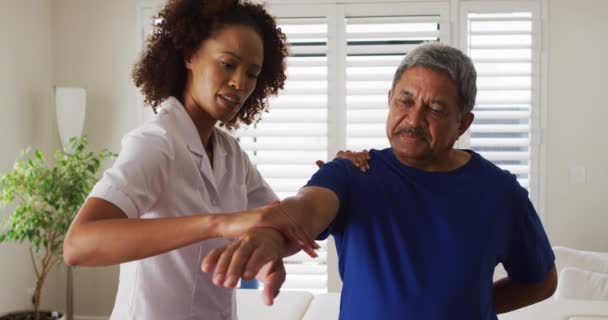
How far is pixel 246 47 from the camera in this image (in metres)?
1.32

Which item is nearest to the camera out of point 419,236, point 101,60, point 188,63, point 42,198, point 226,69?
point 419,236

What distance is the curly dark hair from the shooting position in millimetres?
1369

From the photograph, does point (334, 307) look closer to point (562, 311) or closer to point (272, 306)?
point (272, 306)

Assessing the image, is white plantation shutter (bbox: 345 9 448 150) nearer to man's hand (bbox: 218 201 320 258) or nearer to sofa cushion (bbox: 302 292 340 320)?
sofa cushion (bbox: 302 292 340 320)

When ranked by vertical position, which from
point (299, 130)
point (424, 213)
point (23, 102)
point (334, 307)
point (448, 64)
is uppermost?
point (448, 64)

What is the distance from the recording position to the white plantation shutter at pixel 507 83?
398 centimetres

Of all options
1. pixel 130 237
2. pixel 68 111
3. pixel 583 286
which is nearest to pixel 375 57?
pixel 583 286

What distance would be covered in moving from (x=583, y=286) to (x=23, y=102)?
340 cm

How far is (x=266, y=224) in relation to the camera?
0.89 metres

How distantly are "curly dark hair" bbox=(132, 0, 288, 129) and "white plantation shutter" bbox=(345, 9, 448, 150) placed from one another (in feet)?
8.10

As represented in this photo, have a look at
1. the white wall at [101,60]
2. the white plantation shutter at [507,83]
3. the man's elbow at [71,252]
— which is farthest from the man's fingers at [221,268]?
the white wall at [101,60]

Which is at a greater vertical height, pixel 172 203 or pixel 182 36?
pixel 182 36

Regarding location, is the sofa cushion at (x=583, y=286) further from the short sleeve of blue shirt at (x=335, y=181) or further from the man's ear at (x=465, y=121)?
the short sleeve of blue shirt at (x=335, y=181)

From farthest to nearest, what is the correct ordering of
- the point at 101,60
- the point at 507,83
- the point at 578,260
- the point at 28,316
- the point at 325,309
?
the point at 101,60 < the point at 507,83 < the point at 28,316 < the point at 578,260 < the point at 325,309
